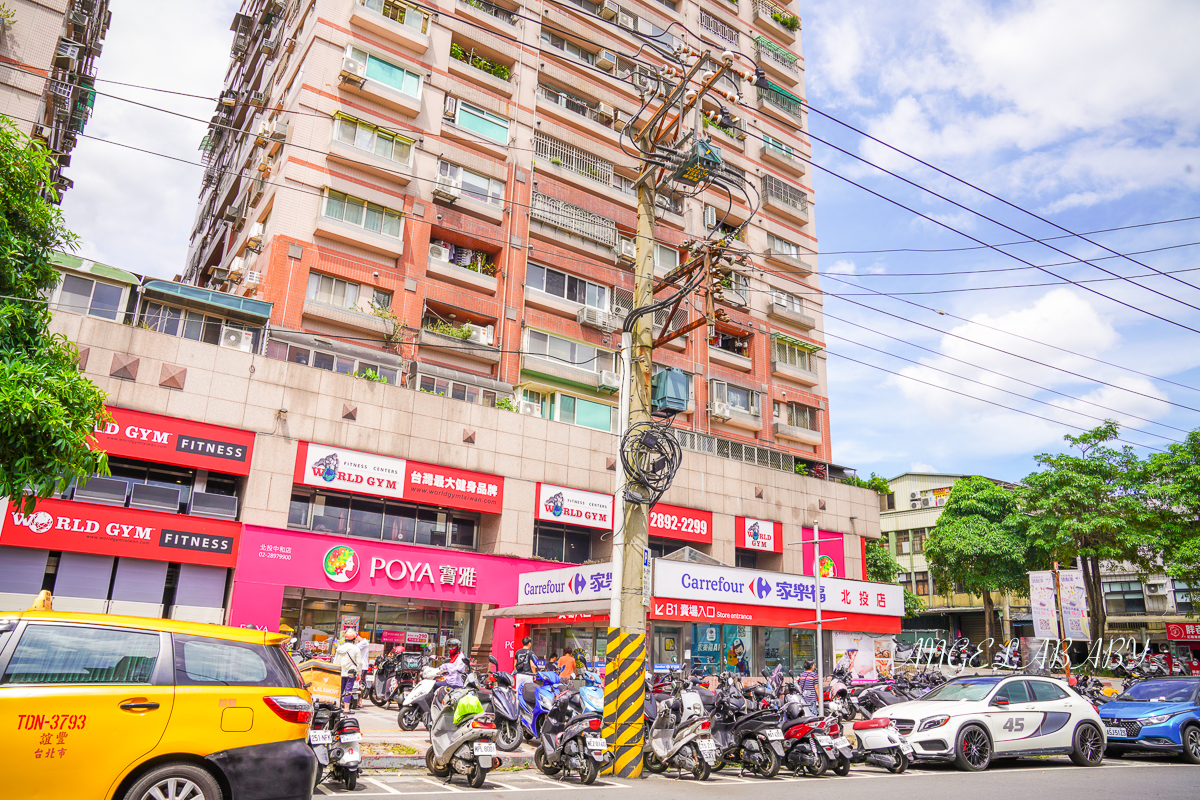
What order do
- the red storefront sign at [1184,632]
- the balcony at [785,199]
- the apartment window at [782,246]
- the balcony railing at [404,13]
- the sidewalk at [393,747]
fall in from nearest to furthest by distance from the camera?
the sidewalk at [393,747] < the balcony railing at [404,13] < the apartment window at [782,246] < the balcony at [785,199] < the red storefront sign at [1184,632]

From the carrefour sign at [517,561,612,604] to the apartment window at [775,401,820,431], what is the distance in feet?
61.8

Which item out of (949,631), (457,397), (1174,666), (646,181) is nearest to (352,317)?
(457,397)

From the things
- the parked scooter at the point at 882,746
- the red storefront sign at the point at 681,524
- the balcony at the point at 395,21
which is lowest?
the parked scooter at the point at 882,746

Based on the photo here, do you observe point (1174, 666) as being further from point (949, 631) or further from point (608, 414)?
point (608, 414)

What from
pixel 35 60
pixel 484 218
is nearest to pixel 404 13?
pixel 484 218

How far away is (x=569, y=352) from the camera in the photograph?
3145 centimetres

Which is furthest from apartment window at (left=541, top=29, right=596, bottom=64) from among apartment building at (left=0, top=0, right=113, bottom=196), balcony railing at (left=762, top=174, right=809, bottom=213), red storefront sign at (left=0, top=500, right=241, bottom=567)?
red storefront sign at (left=0, top=500, right=241, bottom=567)

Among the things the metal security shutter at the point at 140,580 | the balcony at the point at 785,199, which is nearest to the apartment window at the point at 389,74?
the metal security shutter at the point at 140,580

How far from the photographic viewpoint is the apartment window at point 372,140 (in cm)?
2733

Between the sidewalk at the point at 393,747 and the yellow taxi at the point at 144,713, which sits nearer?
the yellow taxi at the point at 144,713

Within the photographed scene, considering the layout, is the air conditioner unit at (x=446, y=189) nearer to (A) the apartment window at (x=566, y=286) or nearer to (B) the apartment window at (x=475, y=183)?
(B) the apartment window at (x=475, y=183)

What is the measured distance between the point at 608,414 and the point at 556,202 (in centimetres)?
956

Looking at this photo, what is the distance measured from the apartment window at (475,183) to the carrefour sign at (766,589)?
16.6 meters

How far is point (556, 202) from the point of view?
32.7 meters
